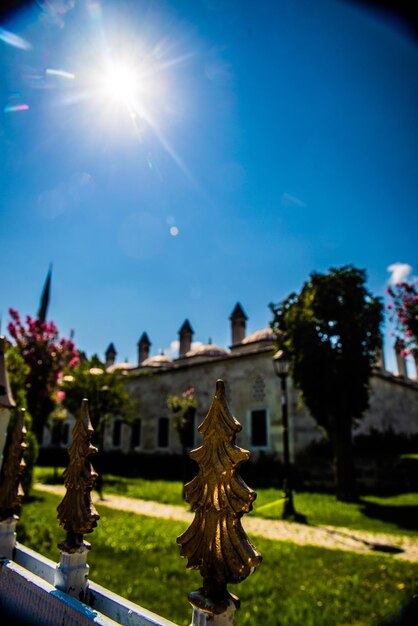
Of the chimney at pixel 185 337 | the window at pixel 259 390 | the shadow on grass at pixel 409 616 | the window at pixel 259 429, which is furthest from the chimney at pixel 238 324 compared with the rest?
the shadow on grass at pixel 409 616

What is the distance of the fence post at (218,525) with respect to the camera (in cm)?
101

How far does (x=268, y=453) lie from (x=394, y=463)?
20.3ft

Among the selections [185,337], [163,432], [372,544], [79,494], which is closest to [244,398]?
[163,432]

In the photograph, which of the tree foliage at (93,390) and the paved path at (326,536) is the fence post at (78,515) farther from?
the tree foliage at (93,390)

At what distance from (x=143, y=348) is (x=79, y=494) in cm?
3681

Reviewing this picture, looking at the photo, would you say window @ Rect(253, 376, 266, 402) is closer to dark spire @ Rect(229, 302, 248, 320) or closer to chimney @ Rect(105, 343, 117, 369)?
dark spire @ Rect(229, 302, 248, 320)

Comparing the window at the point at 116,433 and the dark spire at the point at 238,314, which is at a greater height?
the dark spire at the point at 238,314

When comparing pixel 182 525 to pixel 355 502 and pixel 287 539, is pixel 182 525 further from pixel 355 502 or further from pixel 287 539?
pixel 355 502

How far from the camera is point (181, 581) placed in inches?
167

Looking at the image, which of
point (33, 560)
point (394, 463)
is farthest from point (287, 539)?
point (394, 463)

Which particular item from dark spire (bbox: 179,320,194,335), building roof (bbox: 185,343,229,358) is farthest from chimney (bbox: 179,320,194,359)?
building roof (bbox: 185,343,229,358)

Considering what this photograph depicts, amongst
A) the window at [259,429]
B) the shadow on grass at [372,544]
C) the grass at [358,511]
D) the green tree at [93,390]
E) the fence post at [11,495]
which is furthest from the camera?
the window at [259,429]

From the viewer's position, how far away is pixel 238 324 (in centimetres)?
2589

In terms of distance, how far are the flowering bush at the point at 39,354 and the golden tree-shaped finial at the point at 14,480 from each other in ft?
35.1
